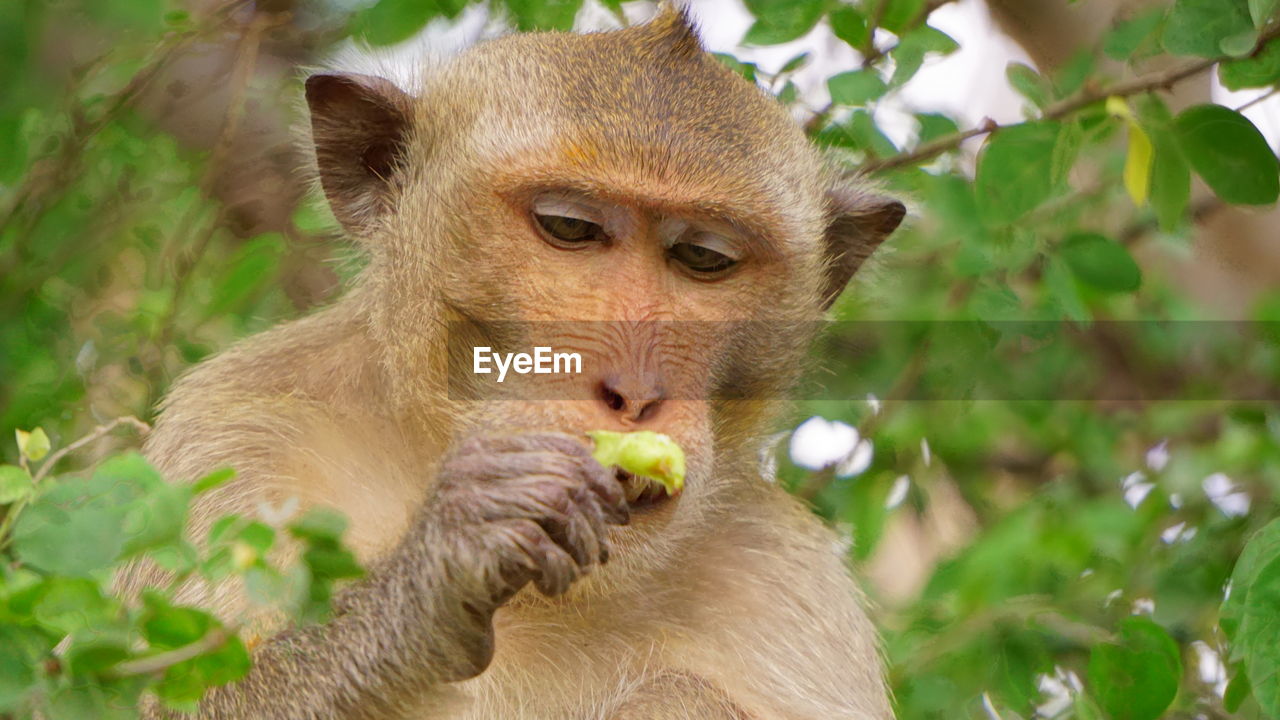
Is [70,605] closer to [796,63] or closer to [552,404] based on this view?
[552,404]

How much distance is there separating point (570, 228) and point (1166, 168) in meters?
1.54

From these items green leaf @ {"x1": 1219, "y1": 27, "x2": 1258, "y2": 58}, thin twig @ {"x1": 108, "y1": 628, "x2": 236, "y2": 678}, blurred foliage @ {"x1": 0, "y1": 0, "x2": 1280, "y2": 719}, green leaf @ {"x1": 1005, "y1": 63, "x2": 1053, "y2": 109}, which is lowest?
blurred foliage @ {"x1": 0, "y1": 0, "x2": 1280, "y2": 719}

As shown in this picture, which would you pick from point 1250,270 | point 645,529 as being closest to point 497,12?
point 645,529

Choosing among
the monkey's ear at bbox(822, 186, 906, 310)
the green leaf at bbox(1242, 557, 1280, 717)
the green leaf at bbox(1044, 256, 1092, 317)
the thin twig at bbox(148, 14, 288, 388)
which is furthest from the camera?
the thin twig at bbox(148, 14, 288, 388)

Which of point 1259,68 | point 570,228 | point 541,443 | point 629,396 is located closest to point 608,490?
point 541,443

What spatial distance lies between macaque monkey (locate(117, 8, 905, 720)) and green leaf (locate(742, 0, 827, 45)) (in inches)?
7.5

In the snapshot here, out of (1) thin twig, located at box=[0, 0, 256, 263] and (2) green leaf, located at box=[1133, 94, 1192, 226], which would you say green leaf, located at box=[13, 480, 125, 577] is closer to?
(2) green leaf, located at box=[1133, 94, 1192, 226]

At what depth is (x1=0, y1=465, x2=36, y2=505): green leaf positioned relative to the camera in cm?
213

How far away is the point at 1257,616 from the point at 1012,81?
186 cm

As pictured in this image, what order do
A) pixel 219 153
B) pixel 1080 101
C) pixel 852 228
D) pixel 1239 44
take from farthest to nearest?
pixel 219 153, pixel 852 228, pixel 1080 101, pixel 1239 44

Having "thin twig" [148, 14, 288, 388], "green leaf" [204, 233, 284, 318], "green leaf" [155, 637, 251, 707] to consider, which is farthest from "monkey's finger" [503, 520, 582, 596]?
"thin twig" [148, 14, 288, 388]

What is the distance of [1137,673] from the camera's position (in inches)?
144

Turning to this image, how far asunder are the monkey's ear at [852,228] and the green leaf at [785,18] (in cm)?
50

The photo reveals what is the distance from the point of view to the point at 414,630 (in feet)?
9.98
